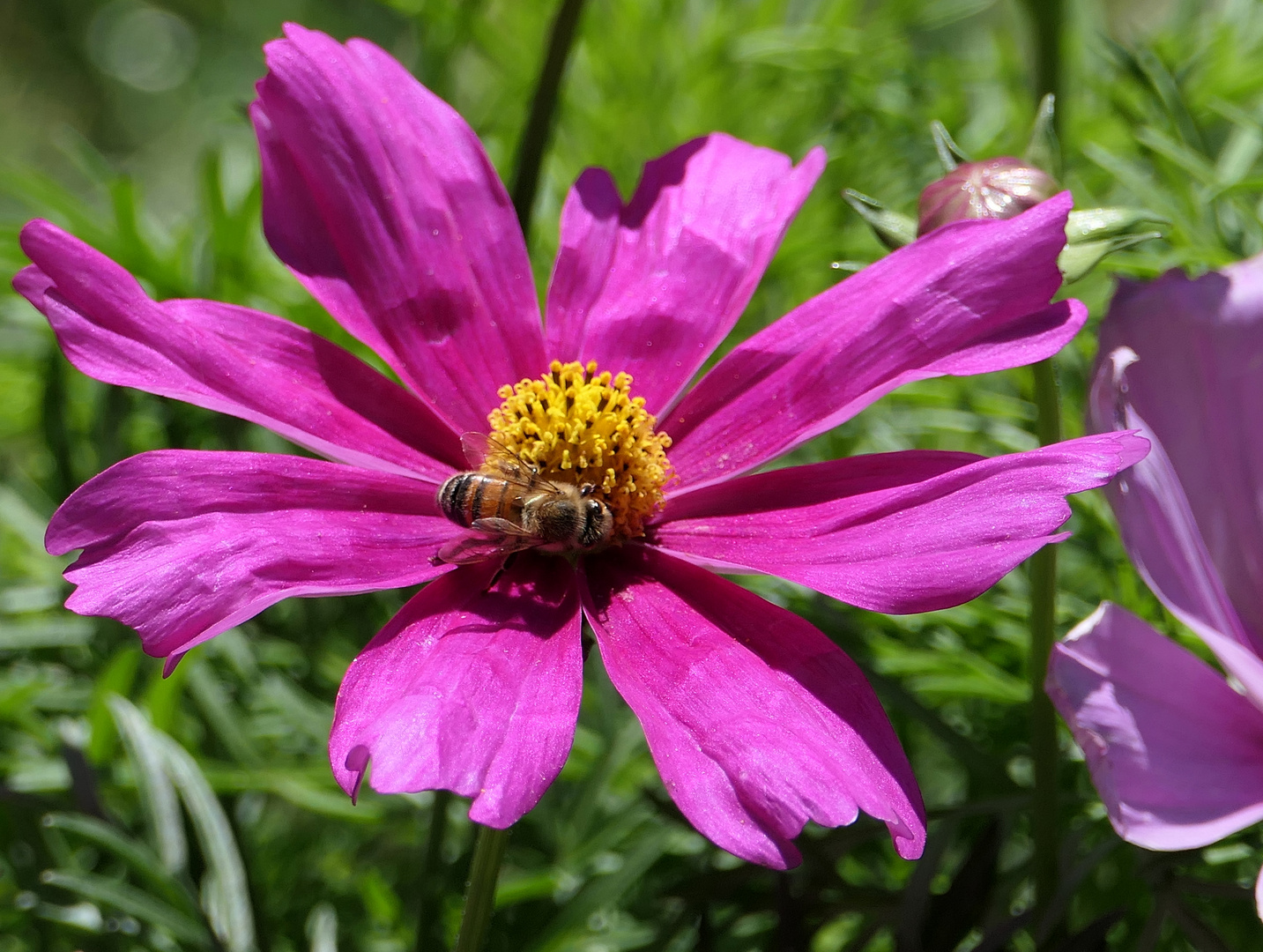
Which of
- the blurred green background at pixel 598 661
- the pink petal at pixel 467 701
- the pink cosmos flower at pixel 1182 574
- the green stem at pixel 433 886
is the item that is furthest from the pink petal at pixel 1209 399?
the green stem at pixel 433 886

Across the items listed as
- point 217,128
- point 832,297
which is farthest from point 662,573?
point 217,128

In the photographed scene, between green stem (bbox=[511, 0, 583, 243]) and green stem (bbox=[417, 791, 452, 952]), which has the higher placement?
green stem (bbox=[511, 0, 583, 243])

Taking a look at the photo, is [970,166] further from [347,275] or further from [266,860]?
[266,860]

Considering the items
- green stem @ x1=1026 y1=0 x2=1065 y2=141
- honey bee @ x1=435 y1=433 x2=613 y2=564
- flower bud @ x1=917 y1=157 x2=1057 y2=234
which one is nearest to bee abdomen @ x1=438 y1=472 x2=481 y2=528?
honey bee @ x1=435 y1=433 x2=613 y2=564

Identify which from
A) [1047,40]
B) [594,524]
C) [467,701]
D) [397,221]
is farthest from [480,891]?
[1047,40]

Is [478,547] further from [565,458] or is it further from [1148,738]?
[1148,738]

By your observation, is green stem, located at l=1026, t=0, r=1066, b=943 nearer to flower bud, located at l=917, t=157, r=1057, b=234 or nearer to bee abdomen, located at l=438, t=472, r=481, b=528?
flower bud, located at l=917, t=157, r=1057, b=234

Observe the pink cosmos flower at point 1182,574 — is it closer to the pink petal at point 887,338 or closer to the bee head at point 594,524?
the pink petal at point 887,338
